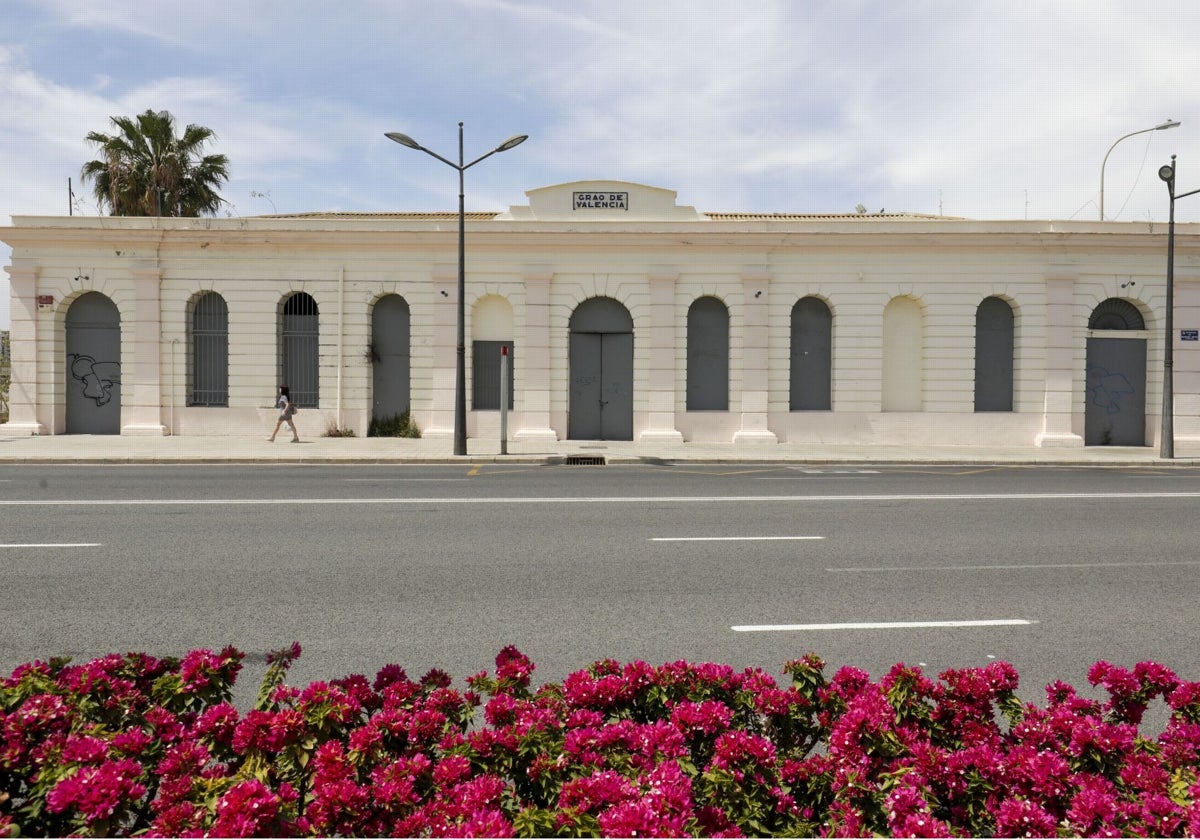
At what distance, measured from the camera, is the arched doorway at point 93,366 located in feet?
72.8

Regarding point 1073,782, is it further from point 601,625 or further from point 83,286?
point 83,286

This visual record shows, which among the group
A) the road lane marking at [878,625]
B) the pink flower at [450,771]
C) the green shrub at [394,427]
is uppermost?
the green shrub at [394,427]

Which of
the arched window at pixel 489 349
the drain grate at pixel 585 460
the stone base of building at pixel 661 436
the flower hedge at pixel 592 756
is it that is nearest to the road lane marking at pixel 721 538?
the flower hedge at pixel 592 756

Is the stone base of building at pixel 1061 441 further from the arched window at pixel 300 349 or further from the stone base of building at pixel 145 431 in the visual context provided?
the stone base of building at pixel 145 431

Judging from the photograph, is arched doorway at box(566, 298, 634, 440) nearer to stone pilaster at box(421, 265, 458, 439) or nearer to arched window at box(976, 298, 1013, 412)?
stone pilaster at box(421, 265, 458, 439)

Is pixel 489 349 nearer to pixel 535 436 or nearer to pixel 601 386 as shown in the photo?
pixel 535 436

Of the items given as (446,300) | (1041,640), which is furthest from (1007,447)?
(1041,640)

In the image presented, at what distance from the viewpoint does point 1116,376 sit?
22062mm

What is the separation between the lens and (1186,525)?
29.7 ft

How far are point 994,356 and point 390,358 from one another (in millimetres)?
17822

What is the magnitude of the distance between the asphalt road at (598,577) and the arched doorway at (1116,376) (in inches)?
467

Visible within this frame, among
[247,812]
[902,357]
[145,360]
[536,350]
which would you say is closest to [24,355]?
[145,360]

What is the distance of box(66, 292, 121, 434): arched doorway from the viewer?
22.2 metres

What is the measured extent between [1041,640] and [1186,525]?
603 cm
